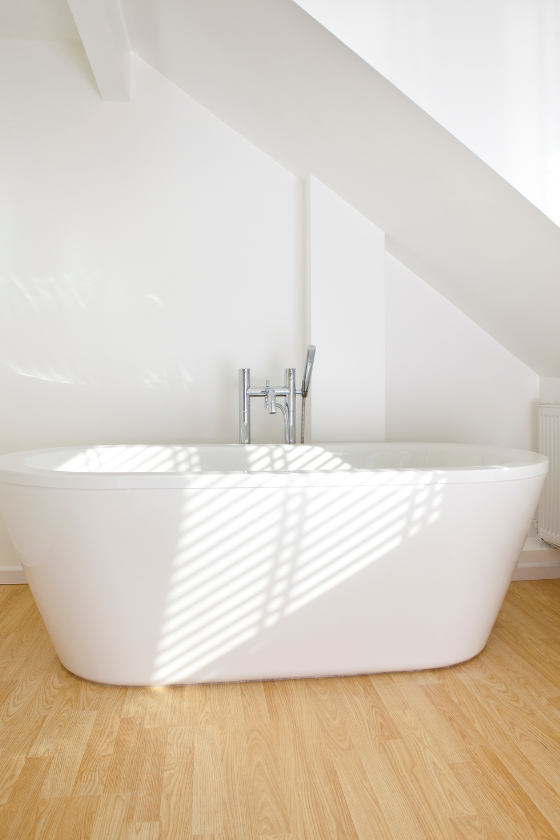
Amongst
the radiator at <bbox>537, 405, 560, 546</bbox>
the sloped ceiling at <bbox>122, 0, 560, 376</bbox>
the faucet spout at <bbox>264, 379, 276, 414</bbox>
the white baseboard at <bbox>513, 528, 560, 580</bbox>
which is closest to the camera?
the sloped ceiling at <bbox>122, 0, 560, 376</bbox>

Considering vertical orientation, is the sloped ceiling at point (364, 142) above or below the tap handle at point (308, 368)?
above

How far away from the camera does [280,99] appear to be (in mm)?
2168

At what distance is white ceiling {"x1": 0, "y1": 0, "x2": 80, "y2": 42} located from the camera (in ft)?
7.47

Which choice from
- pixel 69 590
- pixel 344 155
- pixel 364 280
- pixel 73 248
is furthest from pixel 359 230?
pixel 69 590

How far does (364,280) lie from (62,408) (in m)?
1.42

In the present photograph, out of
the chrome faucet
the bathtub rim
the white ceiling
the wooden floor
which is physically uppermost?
the white ceiling

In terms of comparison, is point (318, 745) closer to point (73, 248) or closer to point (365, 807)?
point (365, 807)

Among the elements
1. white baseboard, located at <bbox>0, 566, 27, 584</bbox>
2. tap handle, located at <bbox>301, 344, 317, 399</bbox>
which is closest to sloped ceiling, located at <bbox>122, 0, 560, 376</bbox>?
tap handle, located at <bbox>301, 344, 317, 399</bbox>

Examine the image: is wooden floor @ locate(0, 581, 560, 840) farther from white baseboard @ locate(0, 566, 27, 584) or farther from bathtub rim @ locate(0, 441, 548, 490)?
white baseboard @ locate(0, 566, 27, 584)

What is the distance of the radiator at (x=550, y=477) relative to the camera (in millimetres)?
2541

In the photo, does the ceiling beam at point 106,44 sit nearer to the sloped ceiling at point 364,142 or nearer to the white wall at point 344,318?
the sloped ceiling at point 364,142

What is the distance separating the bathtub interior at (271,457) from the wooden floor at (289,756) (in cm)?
72

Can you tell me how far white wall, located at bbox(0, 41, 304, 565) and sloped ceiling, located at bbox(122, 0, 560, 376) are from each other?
0.74ft

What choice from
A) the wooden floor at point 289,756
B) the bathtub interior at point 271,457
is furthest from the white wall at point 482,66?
the wooden floor at point 289,756
